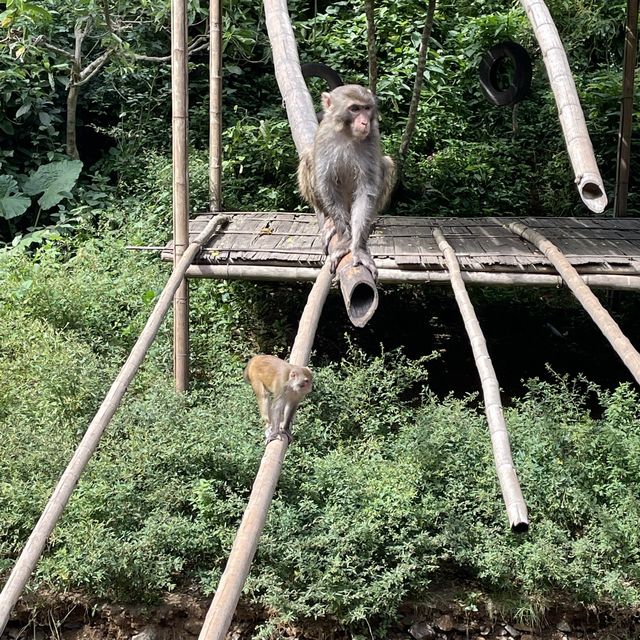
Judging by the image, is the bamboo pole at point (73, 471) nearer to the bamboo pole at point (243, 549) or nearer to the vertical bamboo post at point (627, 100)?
the bamboo pole at point (243, 549)

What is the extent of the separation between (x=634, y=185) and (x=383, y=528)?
6.51 metres

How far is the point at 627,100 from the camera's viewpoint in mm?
7938

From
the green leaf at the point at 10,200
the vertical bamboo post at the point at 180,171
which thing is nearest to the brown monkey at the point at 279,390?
the vertical bamboo post at the point at 180,171

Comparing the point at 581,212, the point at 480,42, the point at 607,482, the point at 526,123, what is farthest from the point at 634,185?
the point at 607,482

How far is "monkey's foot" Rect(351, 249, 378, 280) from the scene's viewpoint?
367 cm

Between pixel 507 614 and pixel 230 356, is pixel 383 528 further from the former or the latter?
pixel 230 356

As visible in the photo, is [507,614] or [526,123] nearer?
[507,614]

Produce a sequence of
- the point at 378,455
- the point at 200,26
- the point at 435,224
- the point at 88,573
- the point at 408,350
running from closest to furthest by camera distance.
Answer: the point at 88,573
the point at 378,455
the point at 435,224
the point at 408,350
the point at 200,26

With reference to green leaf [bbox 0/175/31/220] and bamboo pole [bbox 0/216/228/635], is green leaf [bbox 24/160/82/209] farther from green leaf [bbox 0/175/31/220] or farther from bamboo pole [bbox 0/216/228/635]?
bamboo pole [bbox 0/216/228/635]

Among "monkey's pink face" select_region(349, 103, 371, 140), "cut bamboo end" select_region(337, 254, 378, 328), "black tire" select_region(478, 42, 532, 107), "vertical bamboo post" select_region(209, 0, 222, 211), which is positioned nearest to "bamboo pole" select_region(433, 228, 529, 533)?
"cut bamboo end" select_region(337, 254, 378, 328)

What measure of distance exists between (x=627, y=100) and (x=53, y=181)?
6018 millimetres

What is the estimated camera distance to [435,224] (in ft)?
24.7

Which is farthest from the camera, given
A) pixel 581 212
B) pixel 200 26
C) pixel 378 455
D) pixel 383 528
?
pixel 200 26

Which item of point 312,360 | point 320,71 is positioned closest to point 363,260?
point 320,71
